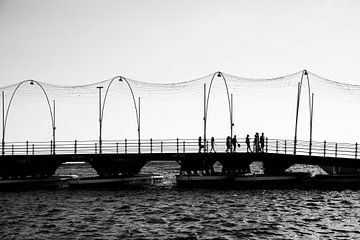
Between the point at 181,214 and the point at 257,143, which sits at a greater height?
the point at 257,143

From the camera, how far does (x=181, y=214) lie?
4591 centimetres

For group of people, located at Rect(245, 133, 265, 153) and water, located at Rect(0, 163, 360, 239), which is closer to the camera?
water, located at Rect(0, 163, 360, 239)

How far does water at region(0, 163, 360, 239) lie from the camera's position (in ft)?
122

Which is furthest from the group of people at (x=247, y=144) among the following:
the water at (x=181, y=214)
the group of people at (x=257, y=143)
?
the water at (x=181, y=214)

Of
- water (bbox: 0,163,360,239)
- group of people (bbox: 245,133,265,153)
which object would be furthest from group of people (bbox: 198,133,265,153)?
water (bbox: 0,163,360,239)

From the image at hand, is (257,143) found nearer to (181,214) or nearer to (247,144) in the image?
(247,144)

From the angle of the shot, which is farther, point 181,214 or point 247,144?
point 247,144

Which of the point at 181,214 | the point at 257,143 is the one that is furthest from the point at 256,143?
the point at 181,214

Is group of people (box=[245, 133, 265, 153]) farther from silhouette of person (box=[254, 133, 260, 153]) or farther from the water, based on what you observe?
the water

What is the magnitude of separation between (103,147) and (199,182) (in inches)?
520

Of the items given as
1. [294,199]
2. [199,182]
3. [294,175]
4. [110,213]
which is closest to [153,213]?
[110,213]

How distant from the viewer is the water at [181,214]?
37281 millimetres

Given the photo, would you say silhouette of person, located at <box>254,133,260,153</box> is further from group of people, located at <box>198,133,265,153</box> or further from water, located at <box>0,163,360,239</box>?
water, located at <box>0,163,360,239</box>

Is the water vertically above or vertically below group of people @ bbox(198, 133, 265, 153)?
below
